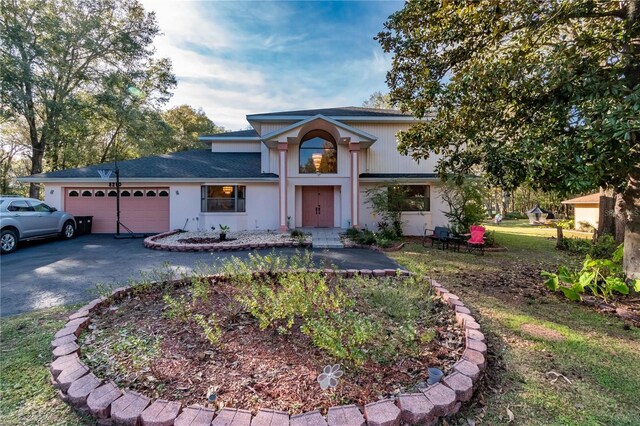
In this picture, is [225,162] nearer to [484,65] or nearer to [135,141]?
[135,141]

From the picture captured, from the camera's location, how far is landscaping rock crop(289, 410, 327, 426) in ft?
6.23

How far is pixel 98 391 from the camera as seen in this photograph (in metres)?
2.27

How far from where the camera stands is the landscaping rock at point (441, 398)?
2104 millimetres

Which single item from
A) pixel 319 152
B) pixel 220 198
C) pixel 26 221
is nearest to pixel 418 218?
pixel 319 152

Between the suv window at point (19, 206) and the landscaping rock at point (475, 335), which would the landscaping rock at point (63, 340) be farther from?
the suv window at point (19, 206)

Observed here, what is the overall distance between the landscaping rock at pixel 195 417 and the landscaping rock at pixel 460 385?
6.25ft

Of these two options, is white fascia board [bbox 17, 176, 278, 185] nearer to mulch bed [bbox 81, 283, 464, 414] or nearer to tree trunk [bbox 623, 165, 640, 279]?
mulch bed [bbox 81, 283, 464, 414]

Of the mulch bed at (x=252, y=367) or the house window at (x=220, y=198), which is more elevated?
the house window at (x=220, y=198)

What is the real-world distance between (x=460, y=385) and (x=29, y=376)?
160 inches

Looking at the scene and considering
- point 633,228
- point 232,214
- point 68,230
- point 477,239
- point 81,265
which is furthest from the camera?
point 232,214

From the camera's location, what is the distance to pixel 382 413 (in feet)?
6.51

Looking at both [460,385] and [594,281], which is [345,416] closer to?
[460,385]

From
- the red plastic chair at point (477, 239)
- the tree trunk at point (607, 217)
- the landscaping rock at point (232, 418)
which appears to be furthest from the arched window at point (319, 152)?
the landscaping rock at point (232, 418)

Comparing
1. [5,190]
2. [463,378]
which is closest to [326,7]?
[463,378]
